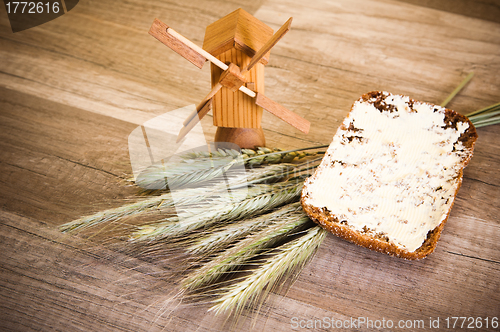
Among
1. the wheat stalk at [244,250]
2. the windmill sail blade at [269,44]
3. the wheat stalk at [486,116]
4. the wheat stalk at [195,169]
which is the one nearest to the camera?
the windmill sail blade at [269,44]

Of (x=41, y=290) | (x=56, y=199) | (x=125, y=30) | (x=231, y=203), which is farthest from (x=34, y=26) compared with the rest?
(x=231, y=203)

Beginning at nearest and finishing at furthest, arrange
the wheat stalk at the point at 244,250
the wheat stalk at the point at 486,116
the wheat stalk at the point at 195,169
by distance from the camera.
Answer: the wheat stalk at the point at 244,250
the wheat stalk at the point at 195,169
the wheat stalk at the point at 486,116

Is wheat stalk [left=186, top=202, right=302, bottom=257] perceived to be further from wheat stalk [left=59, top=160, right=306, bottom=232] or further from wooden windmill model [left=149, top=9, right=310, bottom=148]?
wooden windmill model [left=149, top=9, right=310, bottom=148]

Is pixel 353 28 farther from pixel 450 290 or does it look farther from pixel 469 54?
pixel 450 290


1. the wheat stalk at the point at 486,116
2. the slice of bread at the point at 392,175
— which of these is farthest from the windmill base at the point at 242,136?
the wheat stalk at the point at 486,116

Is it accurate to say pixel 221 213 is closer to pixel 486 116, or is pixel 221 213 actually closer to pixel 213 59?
pixel 213 59

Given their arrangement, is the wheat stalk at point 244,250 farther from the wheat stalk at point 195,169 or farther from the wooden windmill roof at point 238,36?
the wooden windmill roof at point 238,36
